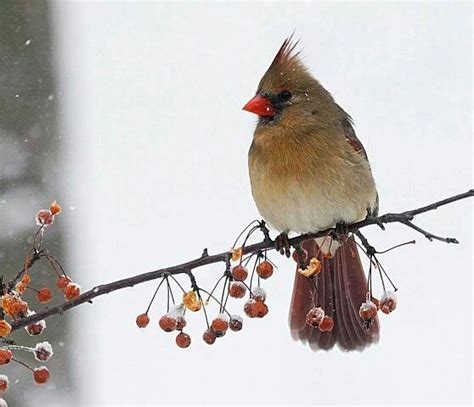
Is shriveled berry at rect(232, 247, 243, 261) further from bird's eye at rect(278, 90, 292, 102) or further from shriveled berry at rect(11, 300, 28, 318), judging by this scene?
bird's eye at rect(278, 90, 292, 102)

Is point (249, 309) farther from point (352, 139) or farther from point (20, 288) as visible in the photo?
point (352, 139)

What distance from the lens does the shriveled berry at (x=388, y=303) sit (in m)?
1.72

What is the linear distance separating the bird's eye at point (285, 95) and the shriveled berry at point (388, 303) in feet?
2.56

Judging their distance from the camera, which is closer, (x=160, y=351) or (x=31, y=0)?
(x=31, y=0)

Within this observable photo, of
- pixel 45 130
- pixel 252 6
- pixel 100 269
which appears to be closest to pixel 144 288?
pixel 100 269

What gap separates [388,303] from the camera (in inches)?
67.9

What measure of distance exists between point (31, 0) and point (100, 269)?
1484 millimetres

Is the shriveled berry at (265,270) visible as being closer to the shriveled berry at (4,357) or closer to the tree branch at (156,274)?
the tree branch at (156,274)

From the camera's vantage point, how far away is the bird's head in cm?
234

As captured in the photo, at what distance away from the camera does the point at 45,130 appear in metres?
3.07

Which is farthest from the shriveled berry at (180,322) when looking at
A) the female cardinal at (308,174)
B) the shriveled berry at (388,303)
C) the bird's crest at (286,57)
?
the bird's crest at (286,57)

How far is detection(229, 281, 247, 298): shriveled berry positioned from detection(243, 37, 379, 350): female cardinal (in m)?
0.54

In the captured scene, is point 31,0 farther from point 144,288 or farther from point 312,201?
point 144,288

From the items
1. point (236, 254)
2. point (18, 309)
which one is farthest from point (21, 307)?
point (236, 254)
